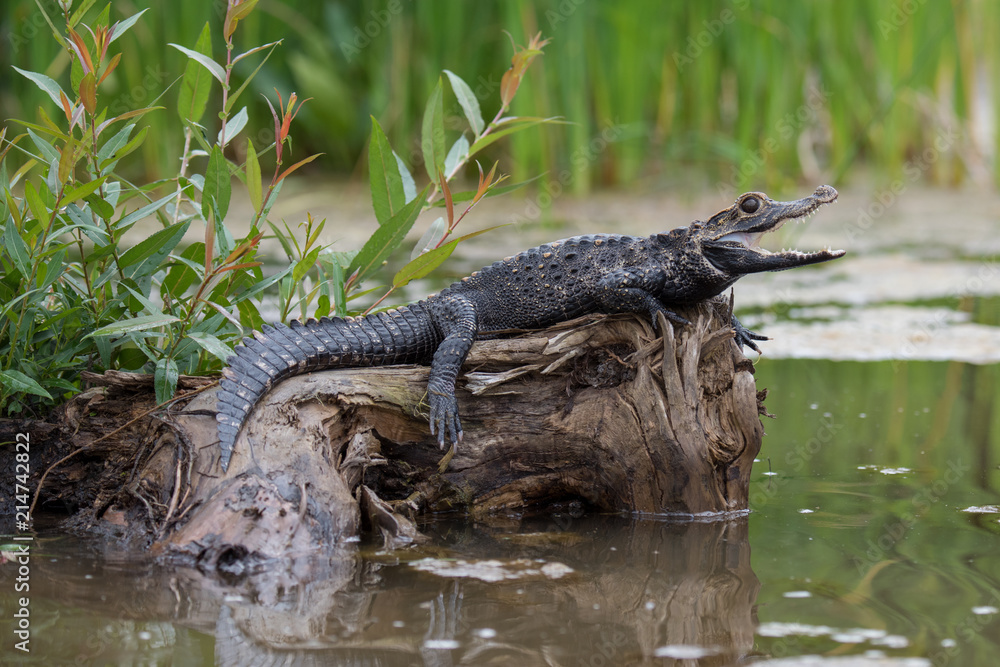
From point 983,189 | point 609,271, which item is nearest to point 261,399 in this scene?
point 609,271

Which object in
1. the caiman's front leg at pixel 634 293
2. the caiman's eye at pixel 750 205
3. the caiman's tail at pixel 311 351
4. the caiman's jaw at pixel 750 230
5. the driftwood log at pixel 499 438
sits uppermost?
the caiman's eye at pixel 750 205

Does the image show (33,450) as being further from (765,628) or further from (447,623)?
(765,628)

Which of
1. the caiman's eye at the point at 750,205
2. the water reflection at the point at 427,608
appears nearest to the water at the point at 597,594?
the water reflection at the point at 427,608

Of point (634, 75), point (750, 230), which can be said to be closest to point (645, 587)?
point (750, 230)

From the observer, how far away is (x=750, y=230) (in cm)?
357

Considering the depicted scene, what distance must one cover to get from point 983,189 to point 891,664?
9.08 m

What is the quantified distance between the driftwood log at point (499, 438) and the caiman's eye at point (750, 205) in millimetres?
461

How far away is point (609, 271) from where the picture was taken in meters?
3.64

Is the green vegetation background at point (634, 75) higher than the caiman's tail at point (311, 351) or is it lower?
higher

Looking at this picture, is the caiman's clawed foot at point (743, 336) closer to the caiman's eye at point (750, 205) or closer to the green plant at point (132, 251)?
the caiman's eye at point (750, 205)

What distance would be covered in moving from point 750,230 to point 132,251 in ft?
7.21

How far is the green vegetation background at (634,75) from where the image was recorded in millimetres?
8234

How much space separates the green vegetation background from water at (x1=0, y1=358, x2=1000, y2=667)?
494cm

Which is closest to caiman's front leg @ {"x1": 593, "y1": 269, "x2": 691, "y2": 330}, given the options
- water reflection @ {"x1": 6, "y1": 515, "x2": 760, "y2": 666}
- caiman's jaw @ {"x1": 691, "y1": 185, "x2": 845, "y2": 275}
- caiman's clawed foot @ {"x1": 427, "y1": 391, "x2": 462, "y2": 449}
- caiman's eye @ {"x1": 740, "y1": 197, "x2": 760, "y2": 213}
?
caiman's jaw @ {"x1": 691, "y1": 185, "x2": 845, "y2": 275}
